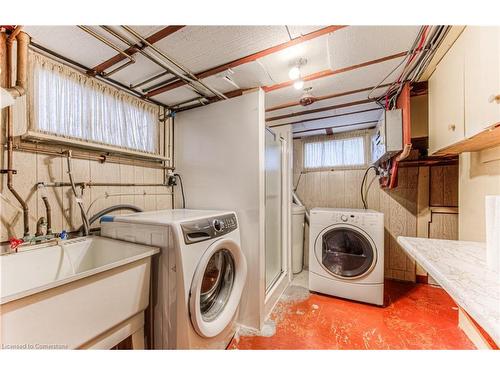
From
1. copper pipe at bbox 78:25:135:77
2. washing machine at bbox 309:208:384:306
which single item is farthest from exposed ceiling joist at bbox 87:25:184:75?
washing machine at bbox 309:208:384:306

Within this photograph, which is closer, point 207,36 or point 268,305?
point 207,36

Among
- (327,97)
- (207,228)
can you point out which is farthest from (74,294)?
(327,97)

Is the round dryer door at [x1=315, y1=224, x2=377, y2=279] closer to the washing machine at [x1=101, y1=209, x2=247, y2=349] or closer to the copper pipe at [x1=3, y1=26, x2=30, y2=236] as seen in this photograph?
the washing machine at [x1=101, y1=209, x2=247, y2=349]

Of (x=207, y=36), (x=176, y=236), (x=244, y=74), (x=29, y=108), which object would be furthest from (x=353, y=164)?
(x=29, y=108)

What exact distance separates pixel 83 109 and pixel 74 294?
1.22 m

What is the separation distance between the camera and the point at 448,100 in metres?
1.11

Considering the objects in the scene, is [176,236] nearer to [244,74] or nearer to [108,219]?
[108,219]

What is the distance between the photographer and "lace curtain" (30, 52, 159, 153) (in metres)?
1.12

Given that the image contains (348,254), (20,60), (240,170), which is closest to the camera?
(20,60)

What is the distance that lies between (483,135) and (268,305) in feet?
5.98

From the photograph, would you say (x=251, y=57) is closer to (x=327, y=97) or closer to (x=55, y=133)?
(x=327, y=97)

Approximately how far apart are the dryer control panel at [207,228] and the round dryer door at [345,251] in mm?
1208

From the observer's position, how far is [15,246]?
0.91 m
